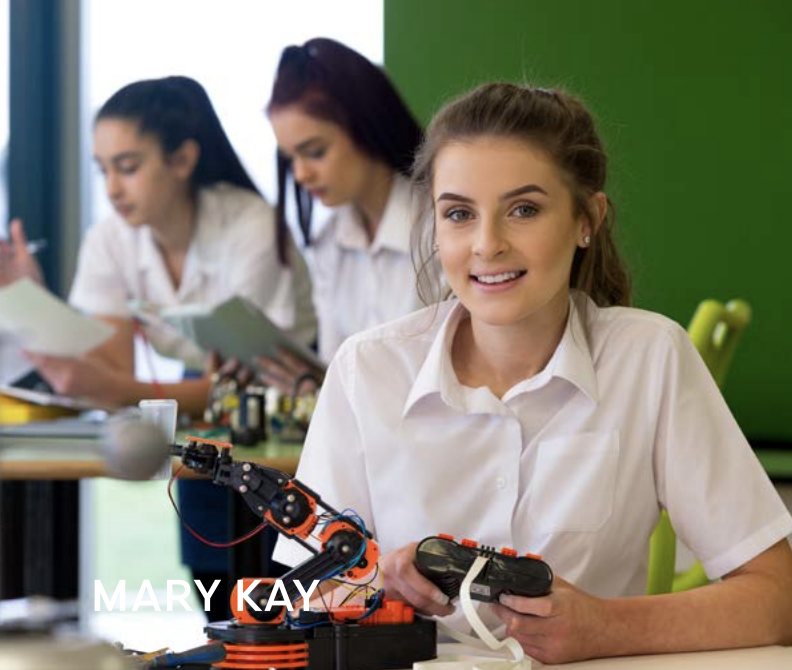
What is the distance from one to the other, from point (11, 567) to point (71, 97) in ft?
5.85

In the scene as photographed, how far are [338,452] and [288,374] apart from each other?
1.96m

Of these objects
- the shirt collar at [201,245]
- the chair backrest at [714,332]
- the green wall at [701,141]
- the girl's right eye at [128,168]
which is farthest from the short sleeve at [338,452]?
the girl's right eye at [128,168]

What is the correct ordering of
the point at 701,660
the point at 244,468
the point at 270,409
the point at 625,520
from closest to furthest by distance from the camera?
the point at 244,468 → the point at 701,660 → the point at 625,520 → the point at 270,409

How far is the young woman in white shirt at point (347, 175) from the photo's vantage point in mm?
4055

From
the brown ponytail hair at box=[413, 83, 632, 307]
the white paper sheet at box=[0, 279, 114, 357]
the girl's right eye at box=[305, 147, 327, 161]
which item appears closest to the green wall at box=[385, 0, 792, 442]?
the girl's right eye at box=[305, 147, 327, 161]

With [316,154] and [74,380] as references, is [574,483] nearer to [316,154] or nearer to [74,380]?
[74,380]

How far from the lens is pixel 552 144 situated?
5.58 feet

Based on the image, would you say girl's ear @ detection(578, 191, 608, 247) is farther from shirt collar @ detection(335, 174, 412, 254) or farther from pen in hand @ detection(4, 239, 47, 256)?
pen in hand @ detection(4, 239, 47, 256)

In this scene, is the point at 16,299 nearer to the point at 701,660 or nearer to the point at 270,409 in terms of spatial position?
the point at 270,409

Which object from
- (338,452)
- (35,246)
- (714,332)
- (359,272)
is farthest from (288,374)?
(338,452)

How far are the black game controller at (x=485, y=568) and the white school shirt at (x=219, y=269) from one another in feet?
9.86

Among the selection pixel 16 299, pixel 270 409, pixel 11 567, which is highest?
pixel 16 299

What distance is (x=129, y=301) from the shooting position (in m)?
4.34

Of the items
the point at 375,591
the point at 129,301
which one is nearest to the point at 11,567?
the point at 129,301
